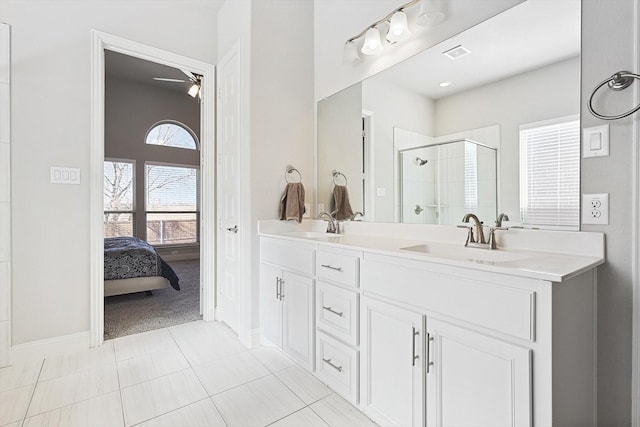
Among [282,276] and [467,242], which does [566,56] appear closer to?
[467,242]

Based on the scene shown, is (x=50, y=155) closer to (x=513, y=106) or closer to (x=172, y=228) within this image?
(x=513, y=106)

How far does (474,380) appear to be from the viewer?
3.50 feet

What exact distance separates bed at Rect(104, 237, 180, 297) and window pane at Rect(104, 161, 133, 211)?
2.21 m

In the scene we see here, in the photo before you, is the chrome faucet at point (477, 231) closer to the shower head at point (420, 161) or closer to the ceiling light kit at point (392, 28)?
the shower head at point (420, 161)

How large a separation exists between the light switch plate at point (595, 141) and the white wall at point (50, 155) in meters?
2.93

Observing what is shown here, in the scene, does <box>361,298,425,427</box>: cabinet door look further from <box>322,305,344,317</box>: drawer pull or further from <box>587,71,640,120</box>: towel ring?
<box>587,71,640,120</box>: towel ring

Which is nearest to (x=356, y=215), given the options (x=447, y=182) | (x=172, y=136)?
(x=447, y=182)

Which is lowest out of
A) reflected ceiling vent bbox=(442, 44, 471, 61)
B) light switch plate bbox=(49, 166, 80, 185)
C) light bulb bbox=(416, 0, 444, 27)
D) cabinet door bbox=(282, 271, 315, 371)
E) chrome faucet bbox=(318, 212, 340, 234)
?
cabinet door bbox=(282, 271, 315, 371)

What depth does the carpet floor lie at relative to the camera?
8.64 feet

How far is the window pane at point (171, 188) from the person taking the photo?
580cm

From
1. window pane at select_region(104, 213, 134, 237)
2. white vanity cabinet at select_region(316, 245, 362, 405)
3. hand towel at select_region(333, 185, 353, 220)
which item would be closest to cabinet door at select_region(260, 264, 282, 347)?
white vanity cabinet at select_region(316, 245, 362, 405)

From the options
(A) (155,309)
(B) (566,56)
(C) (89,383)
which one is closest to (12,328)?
(C) (89,383)

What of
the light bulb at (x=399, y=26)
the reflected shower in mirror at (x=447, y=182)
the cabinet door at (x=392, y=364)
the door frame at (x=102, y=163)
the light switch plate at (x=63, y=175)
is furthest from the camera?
the door frame at (x=102, y=163)

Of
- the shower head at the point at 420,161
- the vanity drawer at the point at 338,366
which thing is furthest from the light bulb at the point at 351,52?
the vanity drawer at the point at 338,366
